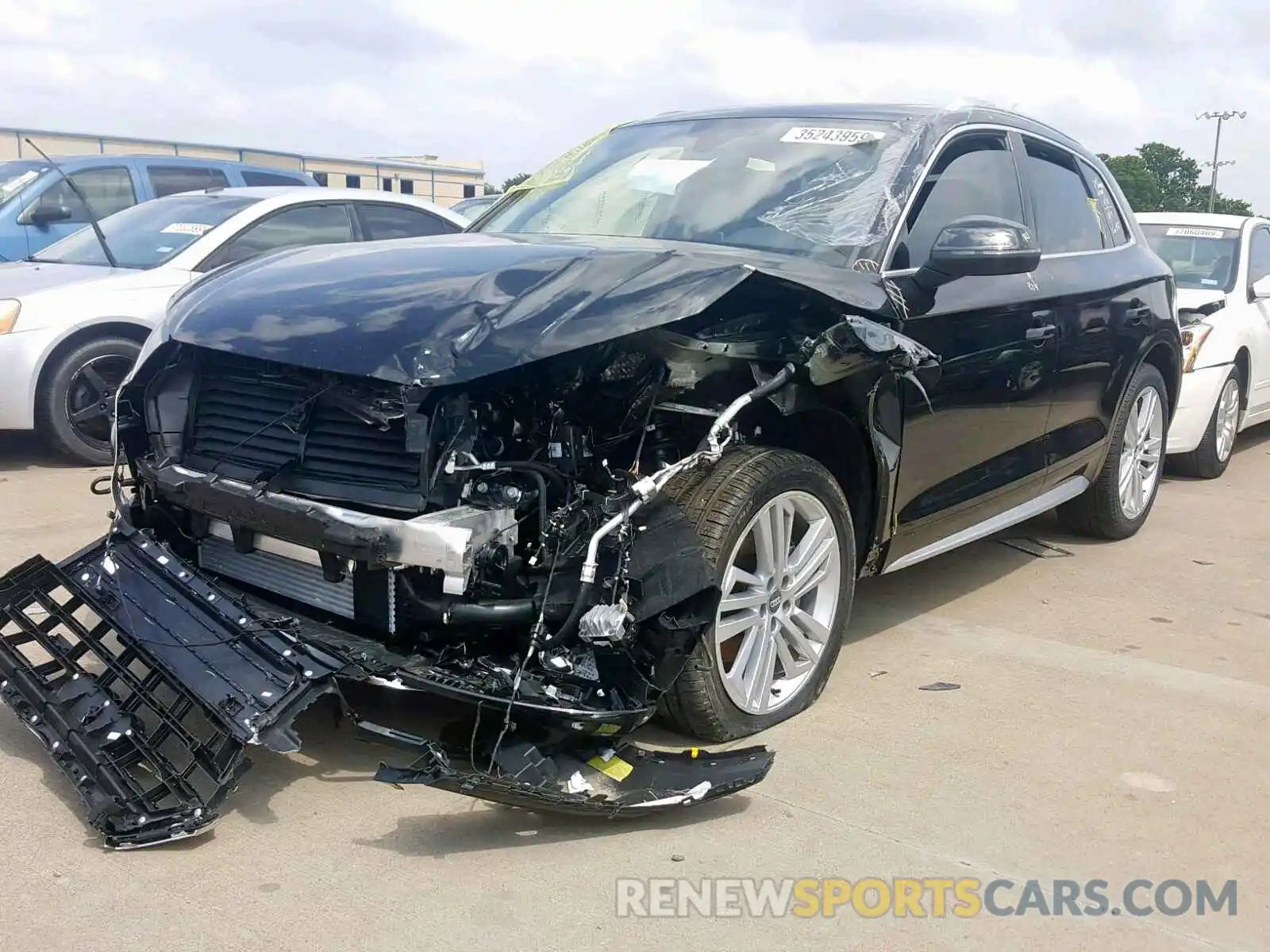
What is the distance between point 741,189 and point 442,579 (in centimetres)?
199

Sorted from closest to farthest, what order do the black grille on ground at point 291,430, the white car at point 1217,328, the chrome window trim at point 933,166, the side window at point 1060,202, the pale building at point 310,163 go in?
1. the black grille on ground at point 291,430
2. the chrome window trim at point 933,166
3. the side window at point 1060,202
4. the white car at point 1217,328
5. the pale building at point 310,163

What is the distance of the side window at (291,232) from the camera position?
294 inches

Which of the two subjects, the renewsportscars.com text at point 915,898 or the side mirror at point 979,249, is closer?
the renewsportscars.com text at point 915,898

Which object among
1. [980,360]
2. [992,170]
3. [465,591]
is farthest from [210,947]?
[992,170]

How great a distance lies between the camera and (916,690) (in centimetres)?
405

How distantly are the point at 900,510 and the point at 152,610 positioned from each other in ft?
7.60

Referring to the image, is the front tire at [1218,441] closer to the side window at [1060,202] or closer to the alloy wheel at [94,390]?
the side window at [1060,202]

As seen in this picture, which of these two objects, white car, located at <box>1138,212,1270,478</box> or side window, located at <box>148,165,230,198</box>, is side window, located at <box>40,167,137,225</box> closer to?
side window, located at <box>148,165,230,198</box>

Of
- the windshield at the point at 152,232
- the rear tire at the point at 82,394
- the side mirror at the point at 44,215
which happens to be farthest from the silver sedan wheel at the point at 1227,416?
the side mirror at the point at 44,215

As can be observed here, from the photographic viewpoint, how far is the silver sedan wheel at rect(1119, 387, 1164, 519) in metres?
5.95

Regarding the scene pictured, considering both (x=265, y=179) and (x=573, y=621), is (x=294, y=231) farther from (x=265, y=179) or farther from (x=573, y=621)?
(x=573, y=621)

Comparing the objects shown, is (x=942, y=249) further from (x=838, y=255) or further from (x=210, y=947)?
(x=210, y=947)

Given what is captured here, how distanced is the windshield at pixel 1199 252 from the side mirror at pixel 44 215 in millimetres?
8055

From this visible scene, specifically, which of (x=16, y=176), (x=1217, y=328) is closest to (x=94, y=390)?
(x=16, y=176)
